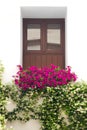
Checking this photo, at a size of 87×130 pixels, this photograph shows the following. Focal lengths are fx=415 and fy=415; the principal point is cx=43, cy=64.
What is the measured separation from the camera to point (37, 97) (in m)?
9.05

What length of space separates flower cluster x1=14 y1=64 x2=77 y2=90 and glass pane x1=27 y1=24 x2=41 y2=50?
860mm

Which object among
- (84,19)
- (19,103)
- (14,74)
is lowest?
(19,103)

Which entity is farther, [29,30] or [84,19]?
[29,30]

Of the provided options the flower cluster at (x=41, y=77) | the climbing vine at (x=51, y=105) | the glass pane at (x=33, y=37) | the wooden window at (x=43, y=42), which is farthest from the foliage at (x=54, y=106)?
the glass pane at (x=33, y=37)

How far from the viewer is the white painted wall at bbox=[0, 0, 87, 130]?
9141 mm

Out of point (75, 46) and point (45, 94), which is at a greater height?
point (75, 46)

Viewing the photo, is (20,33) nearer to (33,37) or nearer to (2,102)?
(33,37)

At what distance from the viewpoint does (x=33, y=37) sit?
386 inches

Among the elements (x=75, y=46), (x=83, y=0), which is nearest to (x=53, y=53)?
(x=75, y=46)

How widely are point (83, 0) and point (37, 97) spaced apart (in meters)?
2.38

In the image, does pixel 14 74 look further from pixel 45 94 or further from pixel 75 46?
pixel 75 46

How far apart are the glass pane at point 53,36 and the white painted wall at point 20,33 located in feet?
2.14

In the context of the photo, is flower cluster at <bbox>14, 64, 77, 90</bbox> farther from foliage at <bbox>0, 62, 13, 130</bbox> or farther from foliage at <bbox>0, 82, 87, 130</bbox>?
foliage at <bbox>0, 62, 13, 130</bbox>

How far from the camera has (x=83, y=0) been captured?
9.23 meters
